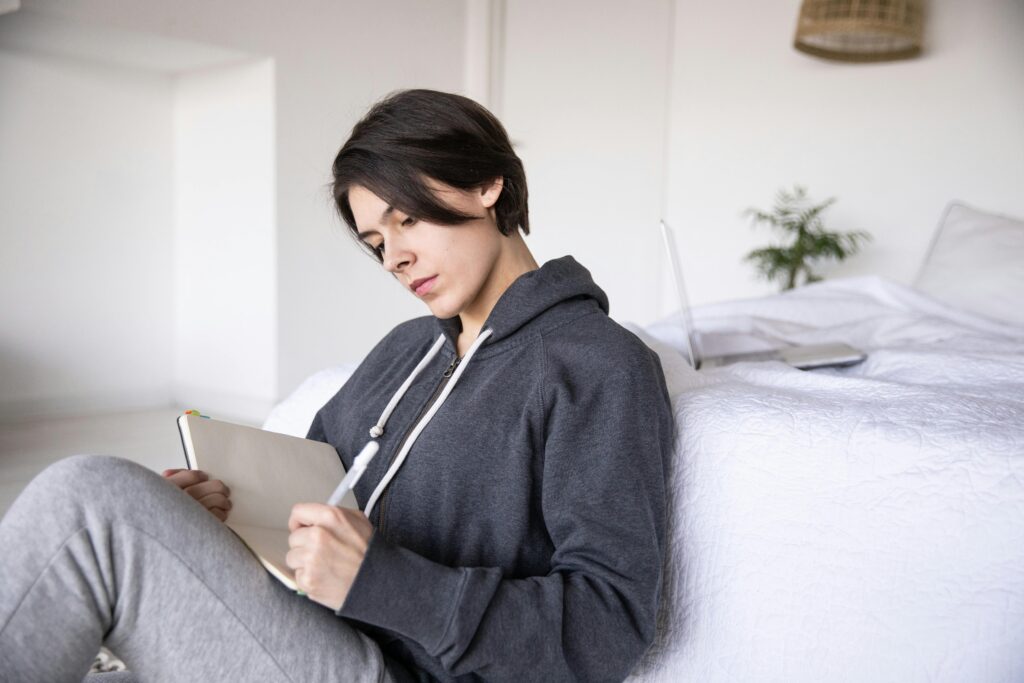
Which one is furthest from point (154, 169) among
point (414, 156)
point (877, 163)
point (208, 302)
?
point (414, 156)

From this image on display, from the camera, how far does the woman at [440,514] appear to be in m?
0.75

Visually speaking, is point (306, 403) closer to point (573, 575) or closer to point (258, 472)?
point (258, 472)

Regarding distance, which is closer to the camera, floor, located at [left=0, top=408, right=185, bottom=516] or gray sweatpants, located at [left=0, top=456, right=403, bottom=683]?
gray sweatpants, located at [left=0, top=456, right=403, bottom=683]

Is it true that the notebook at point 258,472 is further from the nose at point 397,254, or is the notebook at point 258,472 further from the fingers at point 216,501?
the nose at point 397,254

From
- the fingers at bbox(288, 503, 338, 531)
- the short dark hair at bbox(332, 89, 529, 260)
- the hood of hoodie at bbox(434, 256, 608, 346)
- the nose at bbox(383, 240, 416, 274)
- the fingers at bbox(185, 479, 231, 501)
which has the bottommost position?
the fingers at bbox(185, 479, 231, 501)

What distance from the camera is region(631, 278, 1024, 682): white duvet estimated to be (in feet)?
2.87

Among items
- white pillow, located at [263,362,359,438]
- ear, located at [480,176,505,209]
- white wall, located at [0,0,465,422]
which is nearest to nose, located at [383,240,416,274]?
ear, located at [480,176,505,209]

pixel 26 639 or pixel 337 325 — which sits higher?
pixel 26 639

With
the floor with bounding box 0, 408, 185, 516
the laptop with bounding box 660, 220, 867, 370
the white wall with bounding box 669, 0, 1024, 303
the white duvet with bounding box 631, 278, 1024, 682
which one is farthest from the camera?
the white wall with bounding box 669, 0, 1024, 303

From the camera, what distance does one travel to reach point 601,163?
4.70 m

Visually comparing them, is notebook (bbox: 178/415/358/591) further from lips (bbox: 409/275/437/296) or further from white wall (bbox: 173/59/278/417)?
white wall (bbox: 173/59/278/417)

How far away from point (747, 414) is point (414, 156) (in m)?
0.45

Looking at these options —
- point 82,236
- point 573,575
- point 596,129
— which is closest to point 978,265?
point 573,575

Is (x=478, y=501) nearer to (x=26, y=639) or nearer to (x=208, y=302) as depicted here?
(x=26, y=639)
